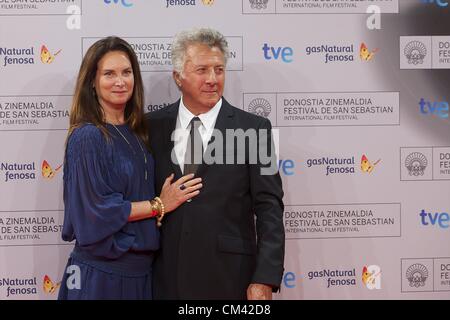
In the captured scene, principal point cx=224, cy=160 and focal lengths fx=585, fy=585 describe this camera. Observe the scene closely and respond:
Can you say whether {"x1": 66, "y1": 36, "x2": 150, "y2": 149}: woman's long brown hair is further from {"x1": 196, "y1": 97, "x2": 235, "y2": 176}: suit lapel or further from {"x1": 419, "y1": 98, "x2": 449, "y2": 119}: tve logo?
{"x1": 419, "y1": 98, "x2": 449, "y2": 119}: tve logo

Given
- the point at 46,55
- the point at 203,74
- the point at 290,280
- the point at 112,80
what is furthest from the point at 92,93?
the point at 290,280

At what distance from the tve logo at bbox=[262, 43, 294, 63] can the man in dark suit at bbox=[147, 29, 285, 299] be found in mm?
691

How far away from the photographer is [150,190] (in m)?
3.01

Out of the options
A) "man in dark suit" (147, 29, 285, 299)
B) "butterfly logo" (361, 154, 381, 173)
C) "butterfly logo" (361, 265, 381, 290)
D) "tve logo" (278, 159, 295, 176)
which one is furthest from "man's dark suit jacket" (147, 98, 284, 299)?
"butterfly logo" (361, 265, 381, 290)

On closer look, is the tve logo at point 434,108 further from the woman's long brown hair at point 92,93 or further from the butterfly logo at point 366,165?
the woman's long brown hair at point 92,93

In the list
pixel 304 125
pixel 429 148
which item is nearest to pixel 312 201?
pixel 304 125

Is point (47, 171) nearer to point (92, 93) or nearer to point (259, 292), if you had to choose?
point (92, 93)

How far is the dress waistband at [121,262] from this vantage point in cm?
289

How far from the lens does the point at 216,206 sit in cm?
296

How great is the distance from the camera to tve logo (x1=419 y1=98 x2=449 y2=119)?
3.78 meters

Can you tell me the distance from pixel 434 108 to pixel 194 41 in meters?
1.72

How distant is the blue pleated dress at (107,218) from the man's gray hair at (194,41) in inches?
17.9
